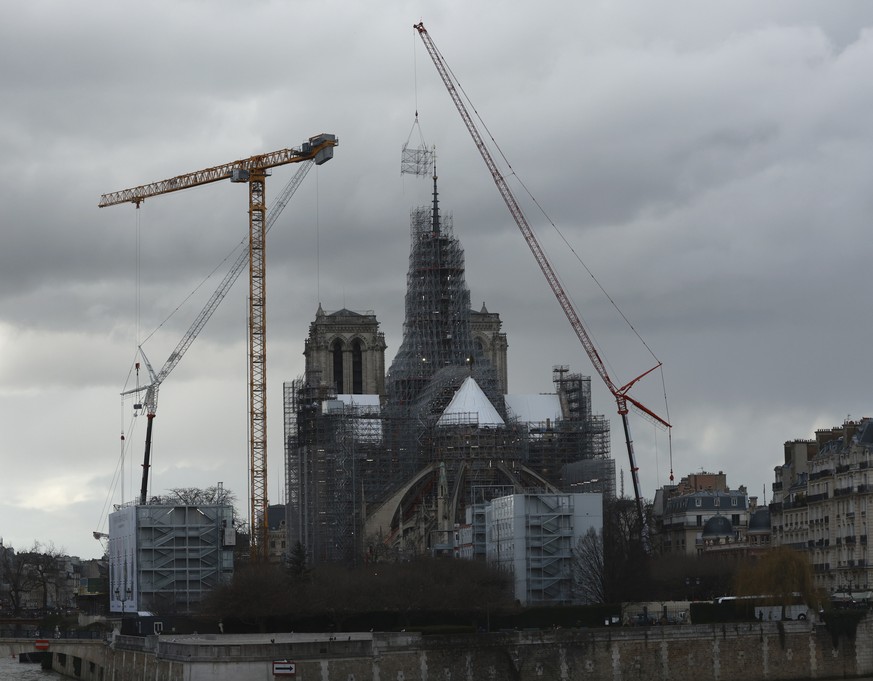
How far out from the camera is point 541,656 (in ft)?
265

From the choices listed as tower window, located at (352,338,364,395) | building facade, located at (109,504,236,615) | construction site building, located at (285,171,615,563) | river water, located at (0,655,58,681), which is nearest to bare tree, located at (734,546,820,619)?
building facade, located at (109,504,236,615)

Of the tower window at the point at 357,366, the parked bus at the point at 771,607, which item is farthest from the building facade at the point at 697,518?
the parked bus at the point at 771,607

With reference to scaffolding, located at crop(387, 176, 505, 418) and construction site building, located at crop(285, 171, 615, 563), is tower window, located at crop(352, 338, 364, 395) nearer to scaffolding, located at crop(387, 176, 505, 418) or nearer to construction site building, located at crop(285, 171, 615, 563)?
construction site building, located at crop(285, 171, 615, 563)

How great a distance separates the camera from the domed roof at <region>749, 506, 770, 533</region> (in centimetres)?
12850

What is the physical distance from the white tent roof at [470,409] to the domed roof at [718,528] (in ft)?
59.6

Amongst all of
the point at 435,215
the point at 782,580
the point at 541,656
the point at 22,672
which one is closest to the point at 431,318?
the point at 435,215

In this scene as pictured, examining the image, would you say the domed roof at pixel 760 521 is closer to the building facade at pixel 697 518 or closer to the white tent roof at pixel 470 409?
the building facade at pixel 697 518

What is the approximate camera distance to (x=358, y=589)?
101 meters

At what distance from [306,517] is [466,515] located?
25174mm

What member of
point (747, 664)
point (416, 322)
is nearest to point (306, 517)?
point (416, 322)

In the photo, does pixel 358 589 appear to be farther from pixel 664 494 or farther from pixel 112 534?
pixel 664 494

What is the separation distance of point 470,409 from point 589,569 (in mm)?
37549

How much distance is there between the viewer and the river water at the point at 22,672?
104 meters

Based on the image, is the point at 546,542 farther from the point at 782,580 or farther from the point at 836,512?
the point at 782,580
